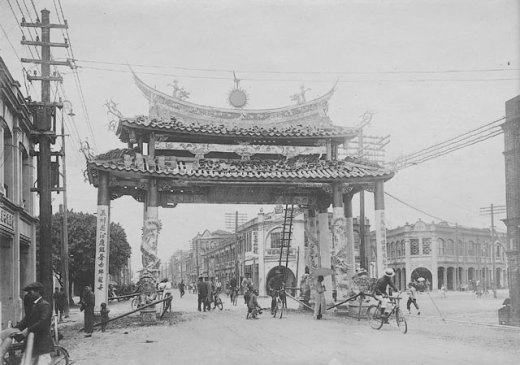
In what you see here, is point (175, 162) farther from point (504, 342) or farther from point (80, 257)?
point (80, 257)

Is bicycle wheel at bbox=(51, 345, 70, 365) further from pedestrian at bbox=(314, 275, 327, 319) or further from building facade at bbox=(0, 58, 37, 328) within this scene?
pedestrian at bbox=(314, 275, 327, 319)

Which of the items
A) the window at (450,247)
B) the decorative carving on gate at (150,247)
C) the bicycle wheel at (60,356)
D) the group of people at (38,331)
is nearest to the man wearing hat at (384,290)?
the decorative carving on gate at (150,247)

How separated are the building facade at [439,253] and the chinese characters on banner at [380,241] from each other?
46.6m

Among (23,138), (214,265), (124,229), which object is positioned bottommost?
(214,265)

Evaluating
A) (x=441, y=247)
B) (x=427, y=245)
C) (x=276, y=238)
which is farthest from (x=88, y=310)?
(x=441, y=247)

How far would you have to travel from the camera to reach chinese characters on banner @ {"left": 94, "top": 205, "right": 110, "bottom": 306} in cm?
1767

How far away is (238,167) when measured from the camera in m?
19.8

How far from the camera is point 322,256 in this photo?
22.5 m

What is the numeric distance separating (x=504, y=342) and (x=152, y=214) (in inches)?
451

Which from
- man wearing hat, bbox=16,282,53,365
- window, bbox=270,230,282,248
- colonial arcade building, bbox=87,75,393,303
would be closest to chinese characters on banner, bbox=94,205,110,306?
colonial arcade building, bbox=87,75,393,303

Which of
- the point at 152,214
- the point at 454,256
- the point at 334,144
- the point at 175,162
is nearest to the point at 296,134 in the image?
the point at 334,144

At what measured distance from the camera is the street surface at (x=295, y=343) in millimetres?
10195

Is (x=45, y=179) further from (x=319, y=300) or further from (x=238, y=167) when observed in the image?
(x=319, y=300)

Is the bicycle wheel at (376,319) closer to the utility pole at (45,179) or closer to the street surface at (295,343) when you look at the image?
the street surface at (295,343)
